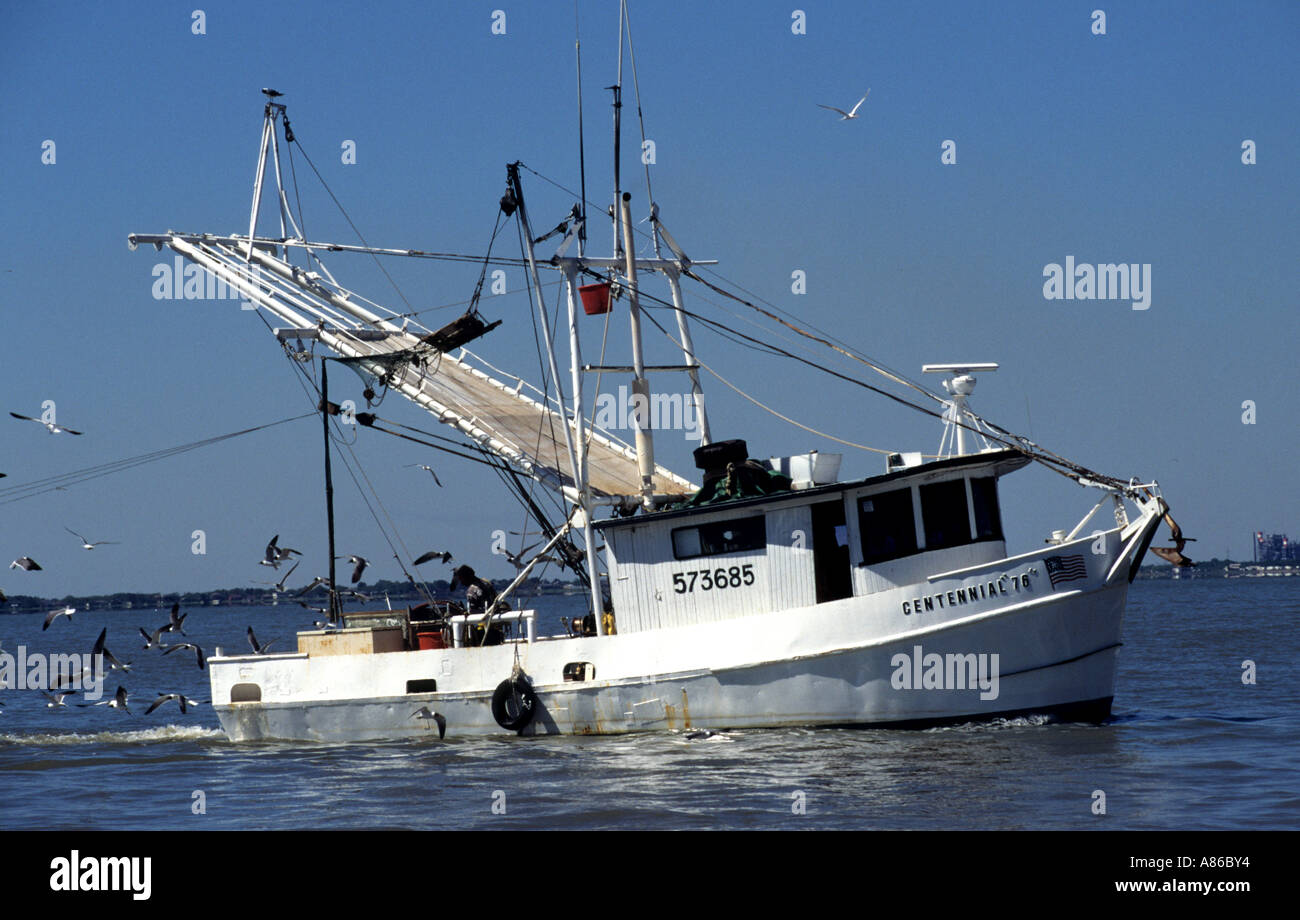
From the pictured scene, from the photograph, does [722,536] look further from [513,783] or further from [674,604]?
[513,783]

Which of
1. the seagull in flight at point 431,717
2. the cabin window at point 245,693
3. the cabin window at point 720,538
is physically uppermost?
the cabin window at point 720,538

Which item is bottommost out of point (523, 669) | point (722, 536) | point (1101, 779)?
point (1101, 779)

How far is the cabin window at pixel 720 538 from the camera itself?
772 inches

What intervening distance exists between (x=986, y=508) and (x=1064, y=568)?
4.73ft

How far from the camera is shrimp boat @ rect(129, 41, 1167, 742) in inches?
743

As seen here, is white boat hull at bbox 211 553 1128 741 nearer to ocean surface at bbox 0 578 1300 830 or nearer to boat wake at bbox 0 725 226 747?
ocean surface at bbox 0 578 1300 830

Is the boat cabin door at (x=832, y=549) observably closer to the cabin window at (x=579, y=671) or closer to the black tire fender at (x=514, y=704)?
the cabin window at (x=579, y=671)

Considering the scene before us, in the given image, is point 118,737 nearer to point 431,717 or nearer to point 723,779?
point 431,717

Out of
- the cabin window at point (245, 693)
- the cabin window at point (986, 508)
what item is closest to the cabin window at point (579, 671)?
the cabin window at point (986, 508)

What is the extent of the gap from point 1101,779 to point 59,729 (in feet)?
73.5

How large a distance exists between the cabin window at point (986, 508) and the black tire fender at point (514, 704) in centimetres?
678
